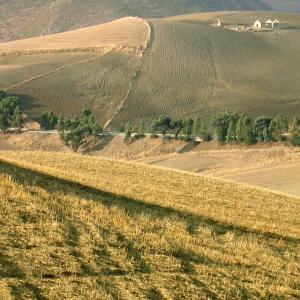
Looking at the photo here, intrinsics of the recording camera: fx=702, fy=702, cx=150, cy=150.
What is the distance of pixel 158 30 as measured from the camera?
165375mm

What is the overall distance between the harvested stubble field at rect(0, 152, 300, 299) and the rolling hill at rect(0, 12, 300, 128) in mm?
91887

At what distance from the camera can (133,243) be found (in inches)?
629

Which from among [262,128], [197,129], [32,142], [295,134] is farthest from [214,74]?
[32,142]

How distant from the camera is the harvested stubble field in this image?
13.3 m

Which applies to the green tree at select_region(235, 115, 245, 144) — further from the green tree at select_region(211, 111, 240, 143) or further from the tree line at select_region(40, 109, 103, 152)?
the tree line at select_region(40, 109, 103, 152)

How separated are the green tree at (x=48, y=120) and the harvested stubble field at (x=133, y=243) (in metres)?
88.8

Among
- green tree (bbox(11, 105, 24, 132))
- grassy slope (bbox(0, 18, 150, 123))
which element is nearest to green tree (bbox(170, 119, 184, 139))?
grassy slope (bbox(0, 18, 150, 123))

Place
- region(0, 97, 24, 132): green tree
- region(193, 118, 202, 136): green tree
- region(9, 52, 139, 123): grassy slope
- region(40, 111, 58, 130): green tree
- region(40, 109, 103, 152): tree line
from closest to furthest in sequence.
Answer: region(40, 109, 103, 152): tree line < region(193, 118, 202, 136): green tree < region(0, 97, 24, 132): green tree < region(40, 111, 58, 130): green tree < region(9, 52, 139, 123): grassy slope

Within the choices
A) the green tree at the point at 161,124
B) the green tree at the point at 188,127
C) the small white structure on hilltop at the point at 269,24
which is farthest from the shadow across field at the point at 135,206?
the small white structure on hilltop at the point at 269,24

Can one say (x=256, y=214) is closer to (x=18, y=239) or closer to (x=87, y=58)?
(x=18, y=239)

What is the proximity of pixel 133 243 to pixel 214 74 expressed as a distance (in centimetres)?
12377

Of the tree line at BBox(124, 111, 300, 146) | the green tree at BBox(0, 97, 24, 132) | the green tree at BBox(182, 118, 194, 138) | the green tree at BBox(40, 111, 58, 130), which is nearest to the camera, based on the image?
the tree line at BBox(124, 111, 300, 146)

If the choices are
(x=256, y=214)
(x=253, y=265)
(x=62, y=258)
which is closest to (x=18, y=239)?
(x=62, y=258)

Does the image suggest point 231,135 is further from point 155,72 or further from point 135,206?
point 135,206
